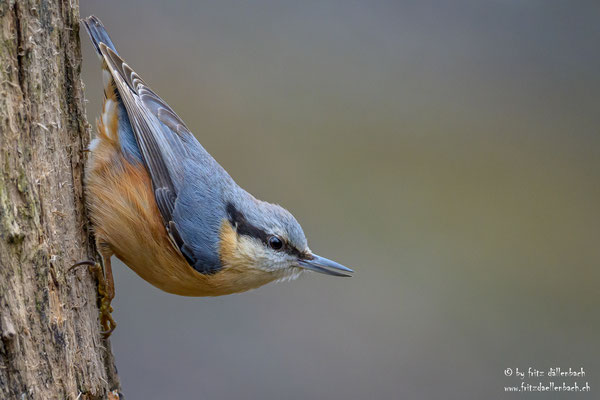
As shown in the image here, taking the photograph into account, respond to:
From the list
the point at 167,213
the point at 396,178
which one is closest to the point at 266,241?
the point at 167,213

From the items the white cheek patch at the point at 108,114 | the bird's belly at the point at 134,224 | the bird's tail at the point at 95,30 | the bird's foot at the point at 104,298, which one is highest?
the bird's tail at the point at 95,30

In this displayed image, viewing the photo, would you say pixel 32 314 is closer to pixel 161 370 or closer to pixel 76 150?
pixel 76 150

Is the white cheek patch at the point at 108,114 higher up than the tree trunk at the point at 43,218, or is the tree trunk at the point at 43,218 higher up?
the white cheek patch at the point at 108,114

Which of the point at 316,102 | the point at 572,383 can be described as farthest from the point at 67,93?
the point at 572,383

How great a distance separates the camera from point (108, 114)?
3102 mm

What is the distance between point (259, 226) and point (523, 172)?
4.46 meters

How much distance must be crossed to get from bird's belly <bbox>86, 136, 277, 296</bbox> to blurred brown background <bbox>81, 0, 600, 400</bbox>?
225 centimetres

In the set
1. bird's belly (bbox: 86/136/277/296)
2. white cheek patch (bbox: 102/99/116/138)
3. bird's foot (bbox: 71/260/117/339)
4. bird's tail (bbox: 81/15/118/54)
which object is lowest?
bird's foot (bbox: 71/260/117/339)

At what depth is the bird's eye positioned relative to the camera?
3.21m

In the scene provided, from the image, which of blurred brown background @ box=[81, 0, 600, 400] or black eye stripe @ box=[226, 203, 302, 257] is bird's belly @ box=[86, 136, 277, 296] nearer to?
black eye stripe @ box=[226, 203, 302, 257]

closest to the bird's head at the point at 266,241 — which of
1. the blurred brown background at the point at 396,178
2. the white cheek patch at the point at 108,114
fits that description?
the white cheek patch at the point at 108,114

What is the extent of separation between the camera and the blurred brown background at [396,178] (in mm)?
5289

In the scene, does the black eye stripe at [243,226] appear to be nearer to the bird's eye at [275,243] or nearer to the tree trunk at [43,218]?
the bird's eye at [275,243]

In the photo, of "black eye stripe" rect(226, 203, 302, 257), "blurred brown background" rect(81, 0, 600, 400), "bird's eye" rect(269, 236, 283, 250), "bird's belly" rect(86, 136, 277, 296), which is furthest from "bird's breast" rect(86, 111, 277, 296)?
"blurred brown background" rect(81, 0, 600, 400)
